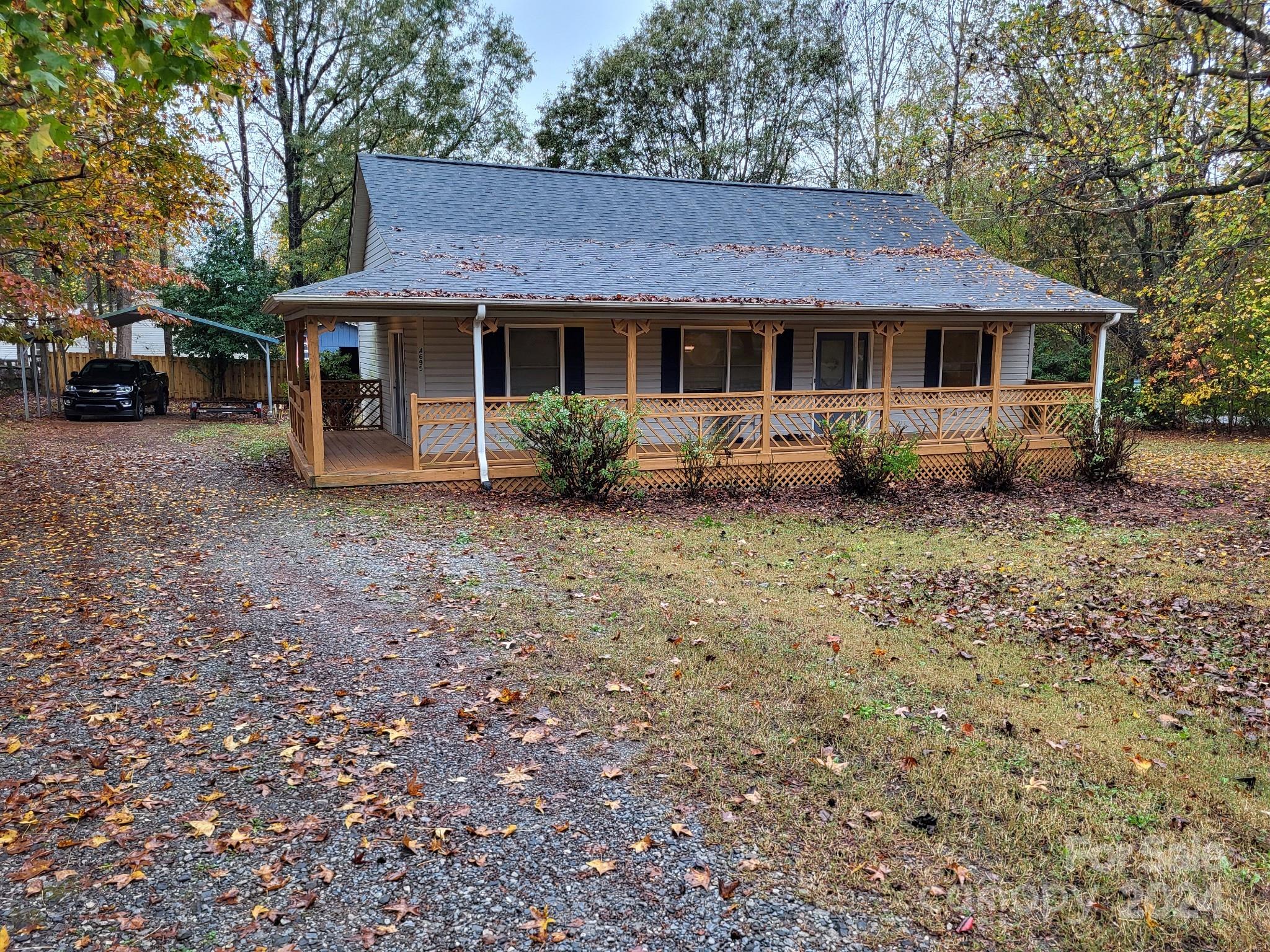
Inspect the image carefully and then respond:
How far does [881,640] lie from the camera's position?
6.26 meters

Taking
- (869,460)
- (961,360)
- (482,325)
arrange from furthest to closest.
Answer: (961,360) → (869,460) → (482,325)

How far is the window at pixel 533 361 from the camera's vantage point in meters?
13.8

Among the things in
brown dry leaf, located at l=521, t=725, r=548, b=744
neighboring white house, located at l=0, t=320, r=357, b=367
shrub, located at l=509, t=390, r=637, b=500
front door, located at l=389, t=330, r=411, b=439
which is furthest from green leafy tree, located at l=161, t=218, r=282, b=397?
brown dry leaf, located at l=521, t=725, r=548, b=744

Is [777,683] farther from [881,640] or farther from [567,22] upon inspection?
[567,22]

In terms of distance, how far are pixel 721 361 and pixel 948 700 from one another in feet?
35.0

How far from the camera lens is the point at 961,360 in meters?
16.8

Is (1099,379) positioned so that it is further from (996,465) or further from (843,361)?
(843,361)

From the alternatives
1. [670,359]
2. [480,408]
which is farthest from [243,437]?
[670,359]

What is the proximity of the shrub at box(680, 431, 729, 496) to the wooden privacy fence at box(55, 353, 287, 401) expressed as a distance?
788 inches

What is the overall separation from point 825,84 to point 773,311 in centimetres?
2321

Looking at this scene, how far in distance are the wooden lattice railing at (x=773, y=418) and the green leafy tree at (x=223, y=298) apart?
50.6 ft

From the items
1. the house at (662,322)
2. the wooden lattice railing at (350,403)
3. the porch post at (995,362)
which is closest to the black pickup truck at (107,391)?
the wooden lattice railing at (350,403)

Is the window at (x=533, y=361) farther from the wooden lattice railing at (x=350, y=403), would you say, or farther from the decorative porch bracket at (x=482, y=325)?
the wooden lattice railing at (x=350, y=403)

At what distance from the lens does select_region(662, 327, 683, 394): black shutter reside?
48.0ft
